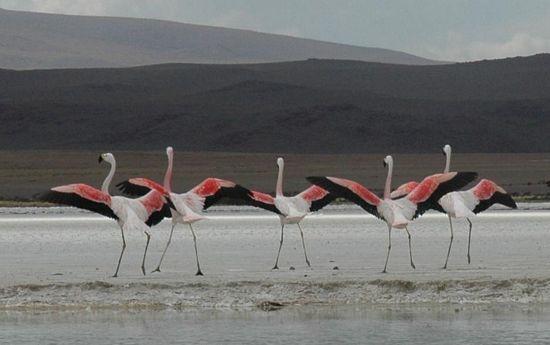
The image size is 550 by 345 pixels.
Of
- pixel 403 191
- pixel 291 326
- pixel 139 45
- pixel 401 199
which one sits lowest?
pixel 291 326

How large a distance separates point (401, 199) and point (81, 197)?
11.1 ft

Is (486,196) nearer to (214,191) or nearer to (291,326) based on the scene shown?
(214,191)

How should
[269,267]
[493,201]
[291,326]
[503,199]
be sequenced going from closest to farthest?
[291,326] → [269,267] → [493,201] → [503,199]

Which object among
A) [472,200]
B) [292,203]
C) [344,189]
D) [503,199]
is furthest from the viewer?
[292,203]

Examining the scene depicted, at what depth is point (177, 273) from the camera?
15336 millimetres

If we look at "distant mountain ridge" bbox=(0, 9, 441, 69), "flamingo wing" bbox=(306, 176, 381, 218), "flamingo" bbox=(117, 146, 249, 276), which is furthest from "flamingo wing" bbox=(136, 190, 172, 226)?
"distant mountain ridge" bbox=(0, 9, 441, 69)

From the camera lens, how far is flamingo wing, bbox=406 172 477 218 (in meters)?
15.1

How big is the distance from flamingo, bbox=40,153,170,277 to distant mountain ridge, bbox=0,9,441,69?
444ft

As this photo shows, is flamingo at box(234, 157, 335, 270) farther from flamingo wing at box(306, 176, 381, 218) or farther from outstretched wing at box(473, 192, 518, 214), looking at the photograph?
outstretched wing at box(473, 192, 518, 214)

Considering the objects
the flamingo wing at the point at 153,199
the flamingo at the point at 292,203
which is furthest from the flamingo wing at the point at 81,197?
the flamingo at the point at 292,203

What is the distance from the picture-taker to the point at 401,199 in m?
15.5

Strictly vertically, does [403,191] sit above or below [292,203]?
above

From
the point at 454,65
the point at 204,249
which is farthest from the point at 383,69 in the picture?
the point at 204,249

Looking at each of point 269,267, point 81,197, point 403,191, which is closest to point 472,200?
point 403,191
